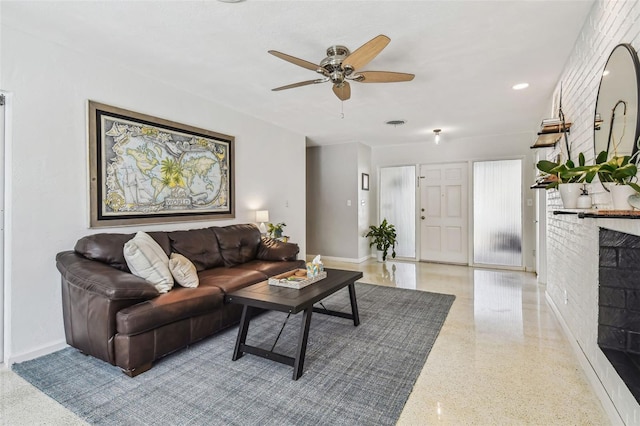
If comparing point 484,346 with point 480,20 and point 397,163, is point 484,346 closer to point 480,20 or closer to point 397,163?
point 480,20

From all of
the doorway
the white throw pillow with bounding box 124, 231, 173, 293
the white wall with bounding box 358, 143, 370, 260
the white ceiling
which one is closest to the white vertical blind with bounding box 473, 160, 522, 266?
the white ceiling

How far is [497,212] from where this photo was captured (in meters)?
5.70

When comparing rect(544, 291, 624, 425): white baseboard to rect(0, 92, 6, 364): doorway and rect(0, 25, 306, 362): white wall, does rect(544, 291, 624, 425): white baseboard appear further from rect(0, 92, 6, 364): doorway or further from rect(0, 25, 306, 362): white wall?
rect(0, 92, 6, 364): doorway

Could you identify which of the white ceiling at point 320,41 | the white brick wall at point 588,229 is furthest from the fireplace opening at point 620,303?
the white ceiling at point 320,41

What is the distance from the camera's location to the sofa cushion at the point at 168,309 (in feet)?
6.84

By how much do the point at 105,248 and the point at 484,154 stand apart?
582 cm

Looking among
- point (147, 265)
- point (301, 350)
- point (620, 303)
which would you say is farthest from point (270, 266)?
point (620, 303)

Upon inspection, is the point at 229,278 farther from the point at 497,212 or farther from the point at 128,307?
the point at 497,212

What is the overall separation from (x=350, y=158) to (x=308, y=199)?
4.12ft

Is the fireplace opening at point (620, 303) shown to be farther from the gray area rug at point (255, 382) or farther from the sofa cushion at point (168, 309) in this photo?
the sofa cushion at point (168, 309)

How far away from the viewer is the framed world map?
2.79 meters

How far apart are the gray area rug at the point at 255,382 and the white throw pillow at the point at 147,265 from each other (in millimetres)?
556

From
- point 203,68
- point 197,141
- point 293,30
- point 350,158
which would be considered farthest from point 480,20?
point 350,158

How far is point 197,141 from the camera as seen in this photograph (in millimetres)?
3676
